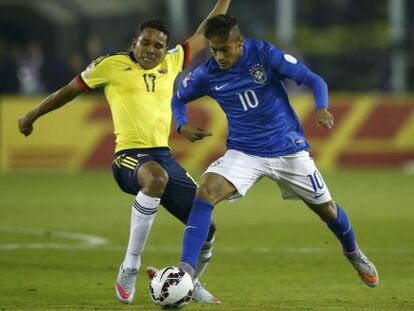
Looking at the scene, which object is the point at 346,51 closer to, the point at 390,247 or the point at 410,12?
the point at 410,12

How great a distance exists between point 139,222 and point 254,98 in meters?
1.29

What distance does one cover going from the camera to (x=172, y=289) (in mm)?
7676

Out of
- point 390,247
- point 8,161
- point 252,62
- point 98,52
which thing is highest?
point 252,62

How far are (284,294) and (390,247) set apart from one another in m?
3.14

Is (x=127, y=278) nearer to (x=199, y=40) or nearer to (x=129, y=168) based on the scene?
(x=129, y=168)

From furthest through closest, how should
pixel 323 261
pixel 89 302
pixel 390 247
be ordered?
pixel 390 247 → pixel 323 261 → pixel 89 302

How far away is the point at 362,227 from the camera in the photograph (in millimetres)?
13461

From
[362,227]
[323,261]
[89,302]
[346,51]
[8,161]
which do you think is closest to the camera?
[89,302]

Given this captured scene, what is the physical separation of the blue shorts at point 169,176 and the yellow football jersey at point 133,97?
8cm

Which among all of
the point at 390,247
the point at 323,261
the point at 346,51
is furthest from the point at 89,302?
the point at 346,51

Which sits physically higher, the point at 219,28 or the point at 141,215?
the point at 219,28

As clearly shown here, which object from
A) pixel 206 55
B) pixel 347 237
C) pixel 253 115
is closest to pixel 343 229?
pixel 347 237

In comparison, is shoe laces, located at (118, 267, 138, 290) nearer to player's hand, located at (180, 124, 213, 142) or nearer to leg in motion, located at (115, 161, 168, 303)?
leg in motion, located at (115, 161, 168, 303)

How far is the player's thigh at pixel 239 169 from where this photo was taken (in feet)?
27.5
